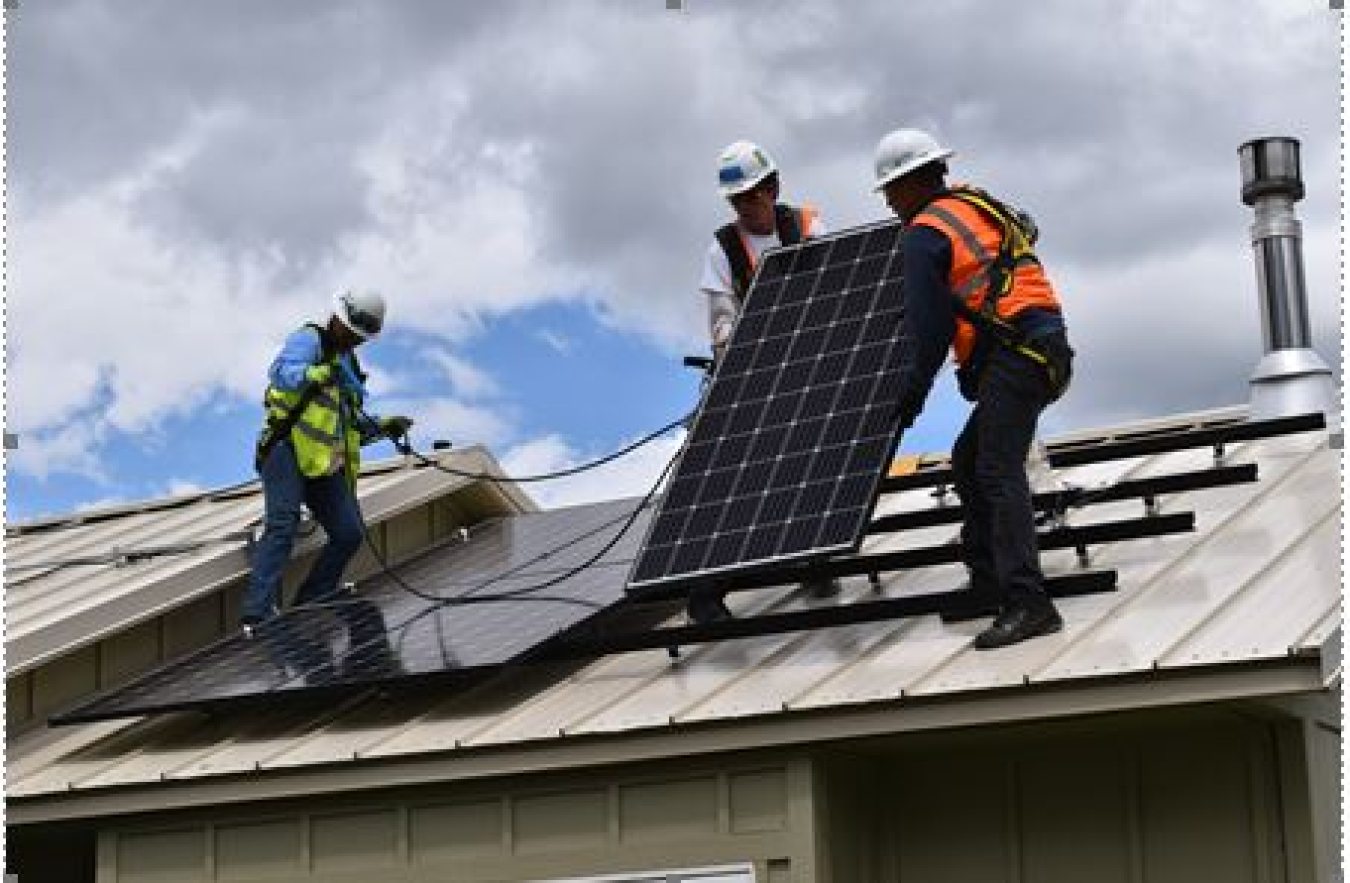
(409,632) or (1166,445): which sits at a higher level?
(1166,445)

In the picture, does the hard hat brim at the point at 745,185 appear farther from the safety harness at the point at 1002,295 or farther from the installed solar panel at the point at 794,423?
the safety harness at the point at 1002,295

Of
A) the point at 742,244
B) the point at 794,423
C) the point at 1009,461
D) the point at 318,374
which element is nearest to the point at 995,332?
the point at 1009,461

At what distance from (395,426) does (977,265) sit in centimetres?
532

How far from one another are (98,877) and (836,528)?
4280mm

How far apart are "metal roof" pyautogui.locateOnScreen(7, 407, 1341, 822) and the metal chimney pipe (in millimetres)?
1985

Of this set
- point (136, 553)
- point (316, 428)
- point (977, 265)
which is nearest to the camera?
point (977, 265)

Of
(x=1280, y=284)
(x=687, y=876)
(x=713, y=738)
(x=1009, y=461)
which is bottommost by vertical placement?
(x=687, y=876)

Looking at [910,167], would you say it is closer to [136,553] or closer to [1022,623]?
[1022,623]

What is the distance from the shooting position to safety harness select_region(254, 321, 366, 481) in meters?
13.8

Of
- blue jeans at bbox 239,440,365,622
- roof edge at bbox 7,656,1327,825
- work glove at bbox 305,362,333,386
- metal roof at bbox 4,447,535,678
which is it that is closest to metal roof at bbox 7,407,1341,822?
roof edge at bbox 7,656,1327,825

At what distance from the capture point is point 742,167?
1247 cm

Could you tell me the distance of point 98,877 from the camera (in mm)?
11227

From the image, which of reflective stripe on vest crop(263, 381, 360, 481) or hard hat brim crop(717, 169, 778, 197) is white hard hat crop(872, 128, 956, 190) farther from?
reflective stripe on vest crop(263, 381, 360, 481)

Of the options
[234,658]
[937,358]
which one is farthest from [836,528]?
[234,658]
